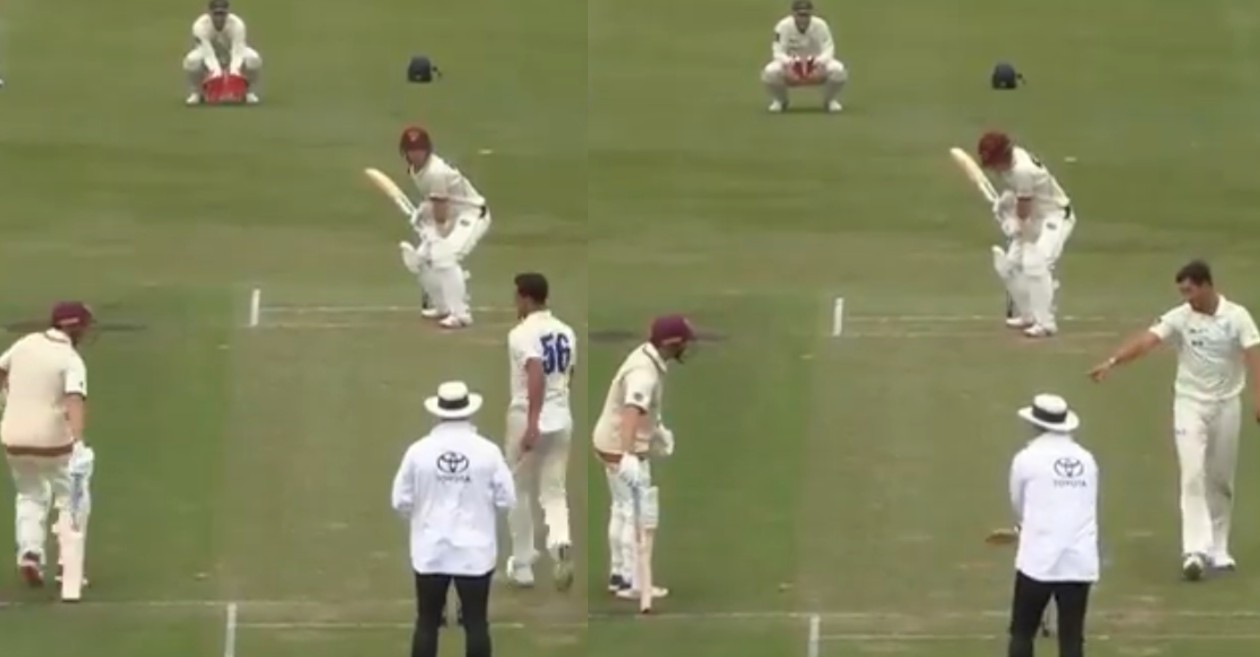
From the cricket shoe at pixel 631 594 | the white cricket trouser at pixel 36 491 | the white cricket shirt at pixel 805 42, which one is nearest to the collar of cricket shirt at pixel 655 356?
the cricket shoe at pixel 631 594

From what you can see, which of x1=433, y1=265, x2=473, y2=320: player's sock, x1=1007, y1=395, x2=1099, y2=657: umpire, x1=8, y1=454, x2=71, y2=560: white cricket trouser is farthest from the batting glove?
x1=433, y1=265, x2=473, y2=320: player's sock

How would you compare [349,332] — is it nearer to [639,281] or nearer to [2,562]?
[639,281]

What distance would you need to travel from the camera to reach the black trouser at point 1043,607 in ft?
52.3

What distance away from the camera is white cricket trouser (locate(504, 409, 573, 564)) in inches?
717

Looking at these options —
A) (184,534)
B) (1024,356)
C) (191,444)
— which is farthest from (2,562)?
(1024,356)

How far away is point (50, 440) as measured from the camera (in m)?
18.1

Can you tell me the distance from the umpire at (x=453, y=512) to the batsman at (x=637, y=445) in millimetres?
1615

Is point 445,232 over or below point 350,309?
over

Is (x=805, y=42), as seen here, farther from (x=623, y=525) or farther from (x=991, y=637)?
(x=991, y=637)

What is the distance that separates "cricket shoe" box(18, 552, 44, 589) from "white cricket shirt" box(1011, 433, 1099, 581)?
592 cm

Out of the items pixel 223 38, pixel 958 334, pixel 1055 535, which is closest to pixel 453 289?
pixel 958 334

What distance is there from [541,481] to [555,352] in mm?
821

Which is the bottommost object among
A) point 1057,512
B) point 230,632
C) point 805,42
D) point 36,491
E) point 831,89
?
point 230,632

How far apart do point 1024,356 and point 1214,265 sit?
4428mm
